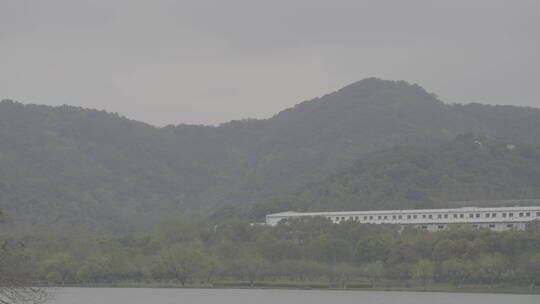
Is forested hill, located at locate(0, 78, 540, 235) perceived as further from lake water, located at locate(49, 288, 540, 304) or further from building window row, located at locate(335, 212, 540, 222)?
lake water, located at locate(49, 288, 540, 304)

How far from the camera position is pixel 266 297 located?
5422 centimetres

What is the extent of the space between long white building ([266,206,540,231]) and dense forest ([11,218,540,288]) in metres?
4.82

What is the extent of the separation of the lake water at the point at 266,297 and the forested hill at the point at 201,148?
56.7 meters

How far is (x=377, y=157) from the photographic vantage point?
370 ft

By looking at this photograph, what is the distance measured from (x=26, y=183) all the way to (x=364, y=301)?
80.0 m

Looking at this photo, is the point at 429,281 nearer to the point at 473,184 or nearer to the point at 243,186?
the point at 473,184

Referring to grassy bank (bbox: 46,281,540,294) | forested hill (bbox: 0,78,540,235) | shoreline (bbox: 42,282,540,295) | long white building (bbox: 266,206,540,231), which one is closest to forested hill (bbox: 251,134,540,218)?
long white building (bbox: 266,206,540,231)

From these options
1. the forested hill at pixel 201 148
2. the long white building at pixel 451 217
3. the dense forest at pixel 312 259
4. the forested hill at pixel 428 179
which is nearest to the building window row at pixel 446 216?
the long white building at pixel 451 217

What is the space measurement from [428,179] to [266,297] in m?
53.5

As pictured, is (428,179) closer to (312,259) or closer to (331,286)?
(312,259)

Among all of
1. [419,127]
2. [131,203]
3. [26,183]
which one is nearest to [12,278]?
[26,183]

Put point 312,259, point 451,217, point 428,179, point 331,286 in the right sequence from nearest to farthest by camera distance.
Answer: point 331,286 → point 312,259 → point 451,217 → point 428,179

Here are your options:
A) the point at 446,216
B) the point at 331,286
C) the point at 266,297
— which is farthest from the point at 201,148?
the point at 266,297

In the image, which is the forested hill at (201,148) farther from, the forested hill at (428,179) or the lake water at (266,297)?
the lake water at (266,297)
